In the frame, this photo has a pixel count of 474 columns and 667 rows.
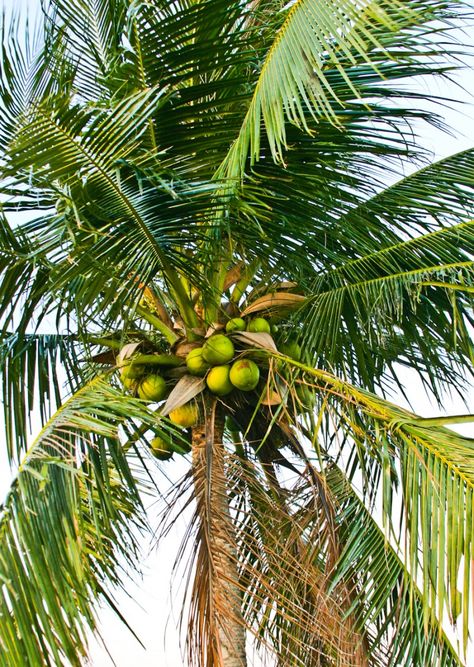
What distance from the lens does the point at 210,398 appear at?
411 centimetres

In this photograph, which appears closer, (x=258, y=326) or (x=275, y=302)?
(x=258, y=326)

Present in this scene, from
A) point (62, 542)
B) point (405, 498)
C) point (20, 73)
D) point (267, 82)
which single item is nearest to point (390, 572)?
point (405, 498)

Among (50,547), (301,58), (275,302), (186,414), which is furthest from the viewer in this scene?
(275,302)

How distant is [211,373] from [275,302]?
0.50 meters

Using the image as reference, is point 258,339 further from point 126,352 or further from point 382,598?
point 382,598

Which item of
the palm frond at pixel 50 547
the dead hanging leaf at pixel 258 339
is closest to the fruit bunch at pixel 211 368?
the dead hanging leaf at pixel 258 339

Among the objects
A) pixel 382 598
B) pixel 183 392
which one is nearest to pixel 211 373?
pixel 183 392

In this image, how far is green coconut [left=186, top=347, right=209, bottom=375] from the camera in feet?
13.1

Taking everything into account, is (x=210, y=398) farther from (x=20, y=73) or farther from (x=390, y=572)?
(x=20, y=73)

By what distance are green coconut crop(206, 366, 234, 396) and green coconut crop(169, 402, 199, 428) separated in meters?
0.12

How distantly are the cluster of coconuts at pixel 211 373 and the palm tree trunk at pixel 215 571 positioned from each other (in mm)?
129

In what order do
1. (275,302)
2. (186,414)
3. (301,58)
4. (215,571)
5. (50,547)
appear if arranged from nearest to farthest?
(50,547) → (301,58) → (215,571) → (186,414) → (275,302)

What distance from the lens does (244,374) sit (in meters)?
3.94

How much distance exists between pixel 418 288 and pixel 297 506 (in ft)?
3.77
